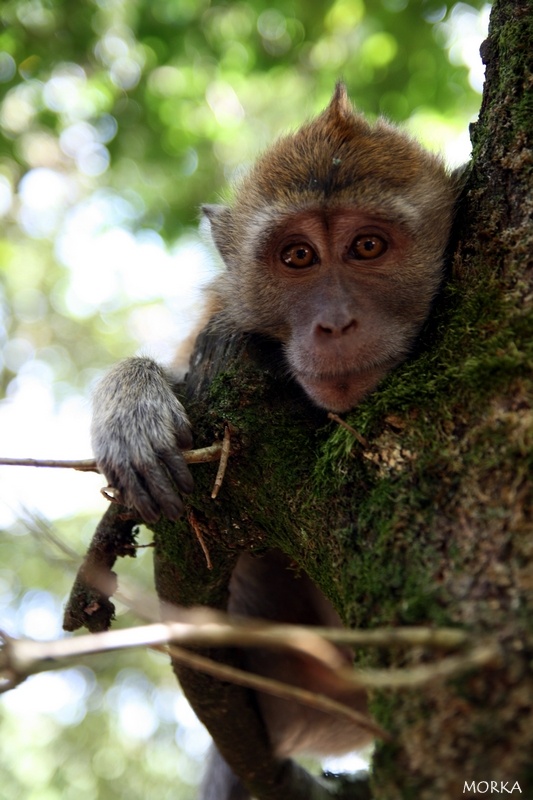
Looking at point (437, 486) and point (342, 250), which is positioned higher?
point (342, 250)

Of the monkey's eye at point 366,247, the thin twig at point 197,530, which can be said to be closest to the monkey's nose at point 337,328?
the monkey's eye at point 366,247

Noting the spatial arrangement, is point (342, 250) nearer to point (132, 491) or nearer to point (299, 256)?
point (299, 256)

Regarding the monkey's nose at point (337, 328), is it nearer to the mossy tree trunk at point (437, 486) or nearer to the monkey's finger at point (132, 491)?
the mossy tree trunk at point (437, 486)

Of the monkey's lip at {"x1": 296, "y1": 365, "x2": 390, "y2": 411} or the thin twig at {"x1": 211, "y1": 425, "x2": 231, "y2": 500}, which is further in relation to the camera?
the monkey's lip at {"x1": 296, "y1": 365, "x2": 390, "y2": 411}

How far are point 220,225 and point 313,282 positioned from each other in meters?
1.35

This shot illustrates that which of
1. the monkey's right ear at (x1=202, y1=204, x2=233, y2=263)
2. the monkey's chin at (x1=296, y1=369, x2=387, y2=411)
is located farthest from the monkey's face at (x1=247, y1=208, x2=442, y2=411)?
the monkey's right ear at (x1=202, y1=204, x2=233, y2=263)

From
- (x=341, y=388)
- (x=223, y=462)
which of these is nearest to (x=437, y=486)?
(x=223, y=462)

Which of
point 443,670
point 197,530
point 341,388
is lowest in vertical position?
point 443,670

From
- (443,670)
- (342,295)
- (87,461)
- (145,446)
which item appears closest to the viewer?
(443,670)

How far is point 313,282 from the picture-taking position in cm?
389

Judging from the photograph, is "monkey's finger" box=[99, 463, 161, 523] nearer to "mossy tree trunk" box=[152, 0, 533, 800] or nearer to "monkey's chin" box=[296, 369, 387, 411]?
"mossy tree trunk" box=[152, 0, 533, 800]

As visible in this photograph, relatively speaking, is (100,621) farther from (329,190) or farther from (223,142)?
(223,142)

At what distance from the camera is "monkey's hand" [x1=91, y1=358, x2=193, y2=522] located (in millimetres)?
3150

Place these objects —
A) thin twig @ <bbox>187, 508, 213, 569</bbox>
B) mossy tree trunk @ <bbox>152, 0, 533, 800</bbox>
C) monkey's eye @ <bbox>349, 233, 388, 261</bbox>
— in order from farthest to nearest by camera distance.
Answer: monkey's eye @ <bbox>349, 233, 388, 261</bbox>, thin twig @ <bbox>187, 508, 213, 569</bbox>, mossy tree trunk @ <bbox>152, 0, 533, 800</bbox>
